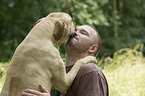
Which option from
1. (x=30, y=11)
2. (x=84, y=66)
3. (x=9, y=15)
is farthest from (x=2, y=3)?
(x=84, y=66)

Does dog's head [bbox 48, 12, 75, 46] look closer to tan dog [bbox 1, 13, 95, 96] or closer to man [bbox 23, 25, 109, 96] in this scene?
tan dog [bbox 1, 13, 95, 96]

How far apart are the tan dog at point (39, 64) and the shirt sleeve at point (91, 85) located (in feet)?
A: 0.46

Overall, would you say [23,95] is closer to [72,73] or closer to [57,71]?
[57,71]

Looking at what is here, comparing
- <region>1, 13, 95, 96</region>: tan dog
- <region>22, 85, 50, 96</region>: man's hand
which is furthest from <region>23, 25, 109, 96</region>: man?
<region>1, 13, 95, 96</region>: tan dog

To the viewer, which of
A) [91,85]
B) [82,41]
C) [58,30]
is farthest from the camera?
[82,41]

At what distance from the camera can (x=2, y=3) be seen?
35.3 feet

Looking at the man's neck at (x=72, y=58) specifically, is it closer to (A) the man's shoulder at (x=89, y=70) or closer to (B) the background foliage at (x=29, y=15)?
(A) the man's shoulder at (x=89, y=70)

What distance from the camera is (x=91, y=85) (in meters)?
2.15

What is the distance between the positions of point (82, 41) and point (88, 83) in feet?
2.07

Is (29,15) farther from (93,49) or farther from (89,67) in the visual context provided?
(89,67)

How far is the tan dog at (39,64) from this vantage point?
1971mm

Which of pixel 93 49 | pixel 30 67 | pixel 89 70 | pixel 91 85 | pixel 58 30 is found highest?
pixel 58 30

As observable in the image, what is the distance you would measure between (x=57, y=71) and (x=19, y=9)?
9717mm

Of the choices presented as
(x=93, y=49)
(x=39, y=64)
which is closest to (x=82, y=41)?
(x=93, y=49)
